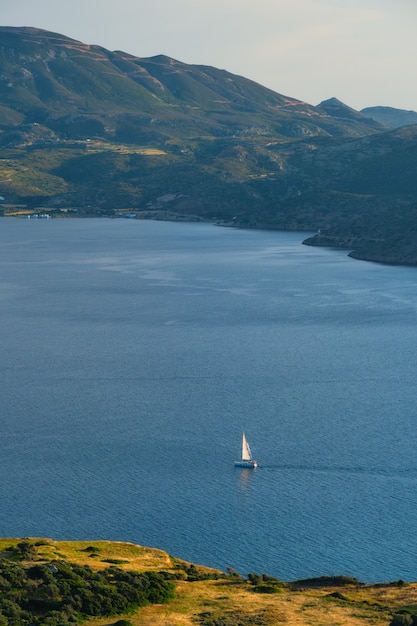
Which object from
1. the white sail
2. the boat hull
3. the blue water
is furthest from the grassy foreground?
the white sail

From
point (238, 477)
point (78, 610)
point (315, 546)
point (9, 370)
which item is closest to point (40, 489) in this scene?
point (238, 477)

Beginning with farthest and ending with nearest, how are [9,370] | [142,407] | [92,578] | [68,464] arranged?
[9,370], [142,407], [68,464], [92,578]

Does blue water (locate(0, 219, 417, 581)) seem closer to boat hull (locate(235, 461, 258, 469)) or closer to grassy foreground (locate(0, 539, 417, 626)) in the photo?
boat hull (locate(235, 461, 258, 469))

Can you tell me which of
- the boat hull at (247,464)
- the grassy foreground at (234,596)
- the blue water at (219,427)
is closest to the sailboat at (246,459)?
the boat hull at (247,464)

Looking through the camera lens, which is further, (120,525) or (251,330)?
(251,330)

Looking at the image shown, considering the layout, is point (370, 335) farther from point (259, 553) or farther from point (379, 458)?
point (259, 553)

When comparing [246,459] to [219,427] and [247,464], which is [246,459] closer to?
[247,464]
